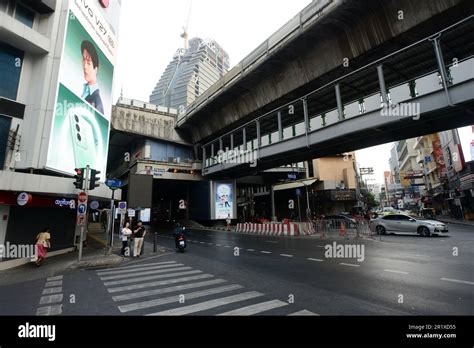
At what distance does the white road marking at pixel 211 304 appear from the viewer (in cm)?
524

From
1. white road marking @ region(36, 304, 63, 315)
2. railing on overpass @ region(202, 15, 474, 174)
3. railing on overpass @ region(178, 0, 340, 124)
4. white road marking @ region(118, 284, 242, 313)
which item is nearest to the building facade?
white road marking @ region(36, 304, 63, 315)

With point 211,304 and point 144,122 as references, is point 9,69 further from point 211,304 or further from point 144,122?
point 144,122

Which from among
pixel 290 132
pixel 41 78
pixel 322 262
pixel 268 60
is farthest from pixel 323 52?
pixel 41 78

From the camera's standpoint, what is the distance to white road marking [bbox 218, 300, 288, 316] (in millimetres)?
5137

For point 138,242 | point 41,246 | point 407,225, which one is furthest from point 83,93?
point 407,225

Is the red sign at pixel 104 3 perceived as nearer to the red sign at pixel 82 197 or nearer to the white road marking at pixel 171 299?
the red sign at pixel 82 197

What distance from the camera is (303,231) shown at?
22.7 meters

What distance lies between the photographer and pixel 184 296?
6.32 metres

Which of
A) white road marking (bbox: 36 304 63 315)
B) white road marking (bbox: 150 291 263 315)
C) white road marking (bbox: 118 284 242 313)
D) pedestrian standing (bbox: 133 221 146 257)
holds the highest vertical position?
pedestrian standing (bbox: 133 221 146 257)

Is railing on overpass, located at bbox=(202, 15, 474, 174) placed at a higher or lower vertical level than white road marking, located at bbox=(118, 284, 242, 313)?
higher

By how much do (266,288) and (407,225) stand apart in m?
17.3

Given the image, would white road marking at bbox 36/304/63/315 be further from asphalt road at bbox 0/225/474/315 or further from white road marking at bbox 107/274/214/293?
white road marking at bbox 107/274/214/293

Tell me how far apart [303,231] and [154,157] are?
22.1 m

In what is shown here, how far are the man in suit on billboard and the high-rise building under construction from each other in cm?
8548
